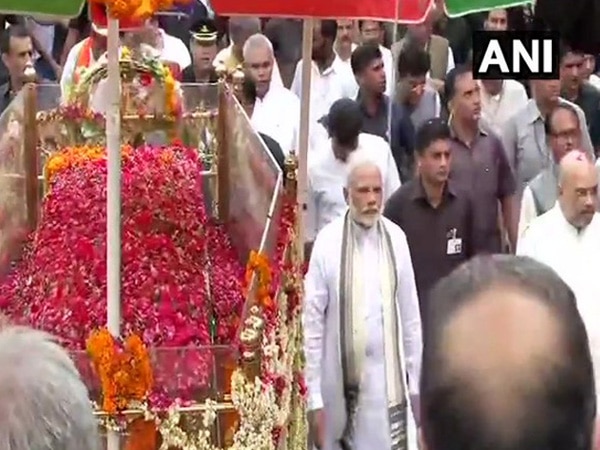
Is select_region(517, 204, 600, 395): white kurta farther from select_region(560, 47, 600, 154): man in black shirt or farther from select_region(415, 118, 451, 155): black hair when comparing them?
select_region(560, 47, 600, 154): man in black shirt

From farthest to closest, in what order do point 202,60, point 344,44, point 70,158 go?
point 344,44
point 202,60
point 70,158

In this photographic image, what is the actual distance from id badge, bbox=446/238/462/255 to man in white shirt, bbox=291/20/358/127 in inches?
124

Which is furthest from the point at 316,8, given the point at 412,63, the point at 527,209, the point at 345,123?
Result: the point at 412,63

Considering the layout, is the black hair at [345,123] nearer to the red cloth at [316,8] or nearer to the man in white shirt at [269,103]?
the man in white shirt at [269,103]

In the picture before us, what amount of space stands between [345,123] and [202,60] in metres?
2.53

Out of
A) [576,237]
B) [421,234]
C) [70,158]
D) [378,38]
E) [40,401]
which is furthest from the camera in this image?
[378,38]

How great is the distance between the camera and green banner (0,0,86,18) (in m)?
4.55

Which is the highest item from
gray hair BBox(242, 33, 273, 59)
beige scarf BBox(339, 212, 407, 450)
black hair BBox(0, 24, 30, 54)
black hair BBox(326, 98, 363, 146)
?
black hair BBox(0, 24, 30, 54)

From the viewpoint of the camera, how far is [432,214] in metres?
7.23

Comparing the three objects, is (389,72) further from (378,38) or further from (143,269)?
(143,269)

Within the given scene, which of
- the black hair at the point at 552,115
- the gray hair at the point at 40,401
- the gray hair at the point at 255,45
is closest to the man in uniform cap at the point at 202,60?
the gray hair at the point at 255,45

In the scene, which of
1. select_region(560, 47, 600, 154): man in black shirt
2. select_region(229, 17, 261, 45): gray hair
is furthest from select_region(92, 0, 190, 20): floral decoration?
select_region(229, 17, 261, 45): gray hair

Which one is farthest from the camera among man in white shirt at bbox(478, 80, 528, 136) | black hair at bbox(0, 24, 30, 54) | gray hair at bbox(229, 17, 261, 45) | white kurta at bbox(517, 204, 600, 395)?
gray hair at bbox(229, 17, 261, 45)

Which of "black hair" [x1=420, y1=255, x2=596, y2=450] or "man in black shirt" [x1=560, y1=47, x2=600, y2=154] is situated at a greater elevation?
"man in black shirt" [x1=560, y1=47, x2=600, y2=154]
